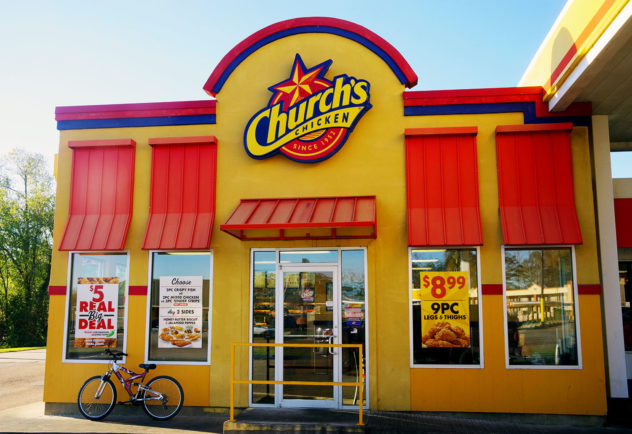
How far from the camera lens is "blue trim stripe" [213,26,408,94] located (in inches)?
380

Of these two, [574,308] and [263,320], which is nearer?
[574,308]

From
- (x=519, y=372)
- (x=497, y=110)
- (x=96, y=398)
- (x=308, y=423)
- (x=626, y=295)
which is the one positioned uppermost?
(x=497, y=110)

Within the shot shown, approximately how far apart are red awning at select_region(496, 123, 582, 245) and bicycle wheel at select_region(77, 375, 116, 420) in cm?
760

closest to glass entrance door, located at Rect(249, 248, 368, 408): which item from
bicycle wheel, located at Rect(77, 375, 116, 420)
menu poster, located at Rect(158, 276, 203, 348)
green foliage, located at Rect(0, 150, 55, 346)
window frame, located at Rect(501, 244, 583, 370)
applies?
menu poster, located at Rect(158, 276, 203, 348)

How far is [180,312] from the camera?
959cm

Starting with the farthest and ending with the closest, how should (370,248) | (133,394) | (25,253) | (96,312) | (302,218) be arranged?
1. (25,253)
2. (96,312)
3. (370,248)
4. (133,394)
5. (302,218)

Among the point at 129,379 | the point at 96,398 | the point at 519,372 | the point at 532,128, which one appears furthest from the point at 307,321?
the point at 532,128

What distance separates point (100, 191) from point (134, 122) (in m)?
1.54

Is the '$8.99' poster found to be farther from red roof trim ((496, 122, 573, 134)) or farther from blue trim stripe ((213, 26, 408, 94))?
blue trim stripe ((213, 26, 408, 94))

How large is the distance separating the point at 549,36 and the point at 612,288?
15.3 feet

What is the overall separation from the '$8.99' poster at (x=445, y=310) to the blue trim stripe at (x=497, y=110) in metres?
3.00

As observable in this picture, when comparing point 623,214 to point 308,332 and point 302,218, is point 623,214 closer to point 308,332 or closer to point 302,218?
point 302,218

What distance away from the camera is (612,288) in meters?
8.81

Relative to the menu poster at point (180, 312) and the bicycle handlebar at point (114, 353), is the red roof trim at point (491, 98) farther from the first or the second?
the bicycle handlebar at point (114, 353)
